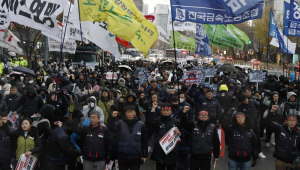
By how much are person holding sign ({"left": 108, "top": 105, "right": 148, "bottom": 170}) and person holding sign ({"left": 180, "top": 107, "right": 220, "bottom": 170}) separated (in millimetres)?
812

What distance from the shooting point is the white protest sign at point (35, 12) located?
25.7 feet

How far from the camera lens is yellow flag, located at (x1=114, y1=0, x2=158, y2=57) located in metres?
8.77

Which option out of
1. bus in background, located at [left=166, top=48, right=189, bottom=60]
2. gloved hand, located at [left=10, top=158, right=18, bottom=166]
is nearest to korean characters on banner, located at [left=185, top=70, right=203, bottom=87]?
gloved hand, located at [left=10, top=158, right=18, bottom=166]

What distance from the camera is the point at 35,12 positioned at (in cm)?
784

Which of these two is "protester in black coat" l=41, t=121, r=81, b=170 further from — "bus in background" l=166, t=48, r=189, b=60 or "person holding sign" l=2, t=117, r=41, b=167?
"bus in background" l=166, t=48, r=189, b=60

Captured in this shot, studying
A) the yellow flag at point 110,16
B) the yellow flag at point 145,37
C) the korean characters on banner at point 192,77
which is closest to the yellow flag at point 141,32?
the yellow flag at point 145,37

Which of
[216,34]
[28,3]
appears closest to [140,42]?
[28,3]

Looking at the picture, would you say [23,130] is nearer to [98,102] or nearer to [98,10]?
[98,102]

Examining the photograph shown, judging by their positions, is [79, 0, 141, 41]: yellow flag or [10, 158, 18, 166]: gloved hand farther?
[79, 0, 141, 41]: yellow flag

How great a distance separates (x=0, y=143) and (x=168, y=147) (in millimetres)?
2878

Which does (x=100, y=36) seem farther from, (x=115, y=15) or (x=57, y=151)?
(x=57, y=151)

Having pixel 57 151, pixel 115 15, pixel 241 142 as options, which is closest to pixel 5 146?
pixel 57 151

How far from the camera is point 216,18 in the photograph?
26.1 ft

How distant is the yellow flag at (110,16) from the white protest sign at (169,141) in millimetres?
2984
